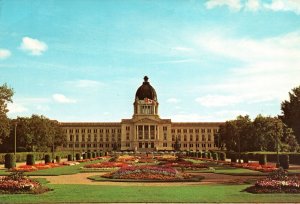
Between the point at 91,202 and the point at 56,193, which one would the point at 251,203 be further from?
the point at 56,193

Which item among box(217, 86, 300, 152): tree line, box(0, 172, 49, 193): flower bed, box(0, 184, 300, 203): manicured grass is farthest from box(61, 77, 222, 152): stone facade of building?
box(0, 172, 49, 193): flower bed

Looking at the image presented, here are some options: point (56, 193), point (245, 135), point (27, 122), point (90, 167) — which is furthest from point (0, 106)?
point (245, 135)

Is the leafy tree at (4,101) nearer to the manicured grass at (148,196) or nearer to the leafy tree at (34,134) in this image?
the leafy tree at (34,134)

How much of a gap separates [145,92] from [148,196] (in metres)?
153

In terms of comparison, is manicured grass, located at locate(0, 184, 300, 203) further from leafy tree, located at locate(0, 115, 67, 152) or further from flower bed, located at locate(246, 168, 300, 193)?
leafy tree, located at locate(0, 115, 67, 152)

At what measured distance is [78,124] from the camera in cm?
17288

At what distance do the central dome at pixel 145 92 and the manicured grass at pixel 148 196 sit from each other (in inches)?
5893

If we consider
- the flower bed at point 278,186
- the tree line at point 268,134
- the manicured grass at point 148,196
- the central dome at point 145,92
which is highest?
the central dome at point 145,92

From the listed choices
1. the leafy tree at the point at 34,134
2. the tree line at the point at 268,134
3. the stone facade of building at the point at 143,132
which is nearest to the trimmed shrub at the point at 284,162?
the tree line at the point at 268,134

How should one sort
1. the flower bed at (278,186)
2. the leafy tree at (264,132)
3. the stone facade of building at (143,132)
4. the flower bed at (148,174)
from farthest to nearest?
the stone facade of building at (143,132) → the leafy tree at (264,132) → the flower bed at (148,174) → the flower bed at (278,186)

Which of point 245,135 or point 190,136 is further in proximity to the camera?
point 190,136

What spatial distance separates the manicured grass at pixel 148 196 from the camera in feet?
59.1

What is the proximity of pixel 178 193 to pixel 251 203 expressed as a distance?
435 centimetres

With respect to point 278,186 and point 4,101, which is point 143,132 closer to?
point 4,101
